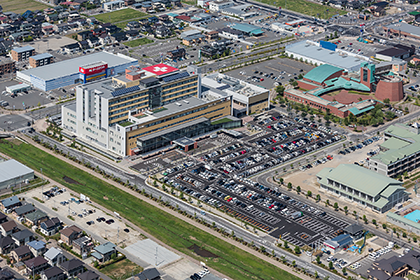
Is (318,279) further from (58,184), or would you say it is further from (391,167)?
(58,184)

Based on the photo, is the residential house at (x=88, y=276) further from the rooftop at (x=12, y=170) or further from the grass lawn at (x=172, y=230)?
the rooftop at (x=12, y=170)

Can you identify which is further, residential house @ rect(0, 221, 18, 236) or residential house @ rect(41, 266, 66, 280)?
residential house @ rect(0, 221, 18, 236)

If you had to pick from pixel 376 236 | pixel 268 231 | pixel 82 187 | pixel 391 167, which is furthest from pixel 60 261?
pixel 391 167

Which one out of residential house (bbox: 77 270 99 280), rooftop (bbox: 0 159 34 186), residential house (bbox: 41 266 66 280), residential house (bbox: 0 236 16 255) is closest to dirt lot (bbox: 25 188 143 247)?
rooftop (bbox: 0 159 34 186)

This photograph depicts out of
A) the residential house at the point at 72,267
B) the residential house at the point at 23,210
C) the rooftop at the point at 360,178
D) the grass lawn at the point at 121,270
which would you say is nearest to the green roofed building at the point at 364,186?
the rooftop at the point at 360,178

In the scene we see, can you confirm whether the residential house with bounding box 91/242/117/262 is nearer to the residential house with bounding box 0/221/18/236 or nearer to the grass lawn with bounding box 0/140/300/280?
the grass lawn with bounding box 0/140/300/280

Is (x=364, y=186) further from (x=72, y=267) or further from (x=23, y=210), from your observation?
(x=23, y=210)

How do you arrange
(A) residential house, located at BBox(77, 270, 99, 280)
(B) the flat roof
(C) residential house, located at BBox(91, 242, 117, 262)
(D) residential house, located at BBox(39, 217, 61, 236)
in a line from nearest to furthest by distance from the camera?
(A) residential house, located at BBox(77, 270, 99, 280) → (C) residential house, located at BBox(91, 242, 117, 262) → (D) residential house, located at BBox(39, 217, 61, 236) → (B) the flat roof
